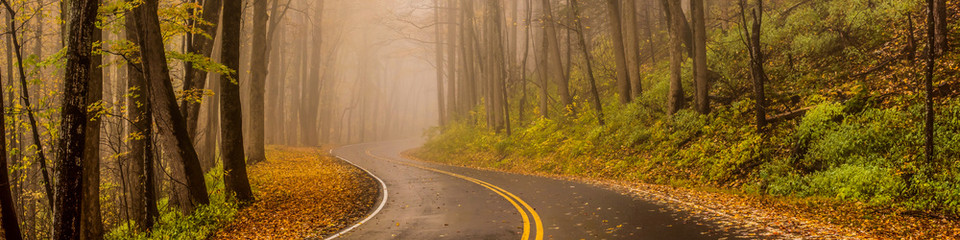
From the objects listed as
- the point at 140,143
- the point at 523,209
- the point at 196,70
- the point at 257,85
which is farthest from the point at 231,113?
the point at 257,85

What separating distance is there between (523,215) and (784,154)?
6680 mm

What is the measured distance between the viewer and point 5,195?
7.31 meters

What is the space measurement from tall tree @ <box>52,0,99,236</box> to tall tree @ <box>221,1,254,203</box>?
5.52 metres

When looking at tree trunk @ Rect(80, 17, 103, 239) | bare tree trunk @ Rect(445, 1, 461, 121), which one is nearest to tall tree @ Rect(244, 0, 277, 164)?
tree trunk @ Rect(80, 17, 103, 239)

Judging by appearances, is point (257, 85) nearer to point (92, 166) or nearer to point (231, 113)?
point (231, 113)

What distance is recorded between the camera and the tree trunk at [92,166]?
1023cm

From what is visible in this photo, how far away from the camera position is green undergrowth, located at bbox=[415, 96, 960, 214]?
9328 millimetres

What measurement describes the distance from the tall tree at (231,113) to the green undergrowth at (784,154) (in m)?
10.8

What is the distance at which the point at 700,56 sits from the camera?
1656 cm

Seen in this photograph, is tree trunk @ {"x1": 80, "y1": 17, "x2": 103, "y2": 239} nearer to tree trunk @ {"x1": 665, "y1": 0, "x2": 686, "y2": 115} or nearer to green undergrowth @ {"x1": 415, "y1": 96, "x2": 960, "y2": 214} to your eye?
green undergrowth @ {"x1": 415, "y1": 96, "x2": 960, "y2": 214}

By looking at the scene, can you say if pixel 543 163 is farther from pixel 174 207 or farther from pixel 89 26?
pixel 89 26

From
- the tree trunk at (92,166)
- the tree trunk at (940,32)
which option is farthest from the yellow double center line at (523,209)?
the tree trunk at (940,32)

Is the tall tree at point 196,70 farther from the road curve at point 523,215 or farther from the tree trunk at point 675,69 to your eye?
the tree trunk at point 675,69

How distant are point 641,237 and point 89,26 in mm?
8280
